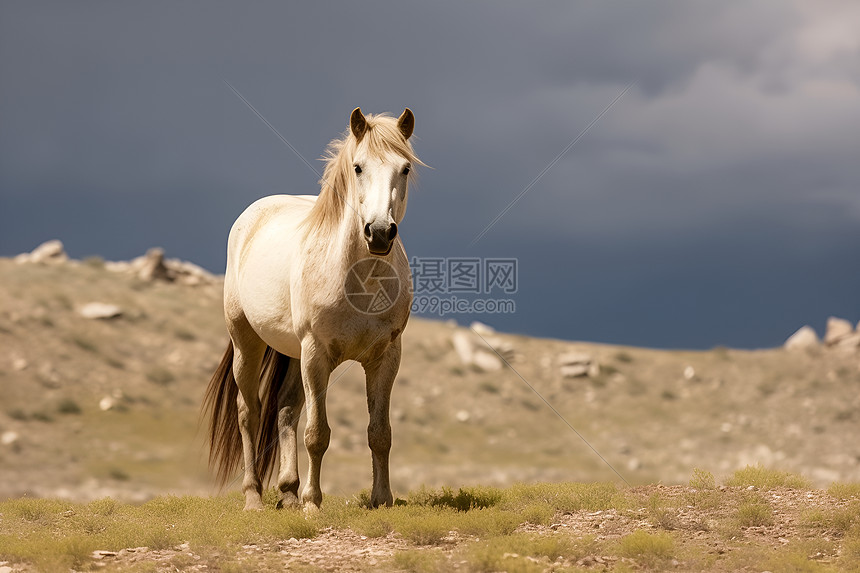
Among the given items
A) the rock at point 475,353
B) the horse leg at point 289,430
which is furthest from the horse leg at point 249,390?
the rock at point 475,353

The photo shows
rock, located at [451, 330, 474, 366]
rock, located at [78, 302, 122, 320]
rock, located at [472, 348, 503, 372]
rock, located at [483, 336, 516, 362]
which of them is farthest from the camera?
rock, located at [483, 336, 516, 362]

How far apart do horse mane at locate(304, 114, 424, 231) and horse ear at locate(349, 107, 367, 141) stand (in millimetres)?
40

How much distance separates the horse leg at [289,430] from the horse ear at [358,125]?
2996mm

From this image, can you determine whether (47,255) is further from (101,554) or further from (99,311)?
(101,554)

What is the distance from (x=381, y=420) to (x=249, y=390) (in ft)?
7.24

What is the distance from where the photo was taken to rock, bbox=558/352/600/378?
31.9 meters

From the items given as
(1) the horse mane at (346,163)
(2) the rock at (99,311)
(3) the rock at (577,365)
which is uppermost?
(2) the rock at (99,311)

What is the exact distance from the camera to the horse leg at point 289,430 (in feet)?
26.2

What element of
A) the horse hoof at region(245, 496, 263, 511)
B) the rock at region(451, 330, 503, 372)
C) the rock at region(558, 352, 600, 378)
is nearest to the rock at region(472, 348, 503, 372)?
the rock at region(451, 330, 503, 372)

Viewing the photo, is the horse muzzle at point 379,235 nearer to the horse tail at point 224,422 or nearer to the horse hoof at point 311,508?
the horse hoof at point 311,508

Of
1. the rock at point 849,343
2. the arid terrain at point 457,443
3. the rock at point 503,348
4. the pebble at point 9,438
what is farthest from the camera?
the rock at point 503,348

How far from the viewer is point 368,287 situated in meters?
7.22

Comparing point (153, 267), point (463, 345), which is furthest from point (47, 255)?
point (463, 345)

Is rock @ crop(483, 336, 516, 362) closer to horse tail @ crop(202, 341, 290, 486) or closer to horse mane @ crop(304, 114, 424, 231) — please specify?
horse tail @ crop(202, 341, 290, 486)
